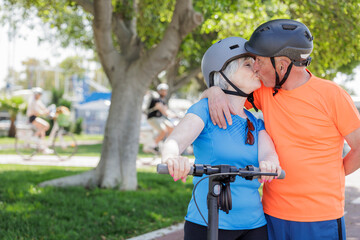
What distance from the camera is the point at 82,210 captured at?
5.88 metres

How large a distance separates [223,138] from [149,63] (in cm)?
512

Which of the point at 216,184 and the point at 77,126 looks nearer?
the point at 216,184

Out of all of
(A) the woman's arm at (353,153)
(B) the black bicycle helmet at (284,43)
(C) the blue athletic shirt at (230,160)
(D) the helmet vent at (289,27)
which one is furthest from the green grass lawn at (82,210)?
(D) the helmet vent at (289,27)

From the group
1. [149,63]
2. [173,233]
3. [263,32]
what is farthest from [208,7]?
[263,32]

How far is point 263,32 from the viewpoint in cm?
254

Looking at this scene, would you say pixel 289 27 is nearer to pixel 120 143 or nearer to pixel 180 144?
pixel 180 144

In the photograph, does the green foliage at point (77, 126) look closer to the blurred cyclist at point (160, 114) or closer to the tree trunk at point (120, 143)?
the blurred cyclist at point (160, 114)

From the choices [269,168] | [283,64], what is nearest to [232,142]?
[269,168]

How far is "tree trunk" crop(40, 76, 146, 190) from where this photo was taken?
7508mm

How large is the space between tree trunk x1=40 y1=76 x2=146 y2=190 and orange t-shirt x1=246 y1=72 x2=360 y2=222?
17.0 ft

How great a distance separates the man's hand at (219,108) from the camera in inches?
92.4

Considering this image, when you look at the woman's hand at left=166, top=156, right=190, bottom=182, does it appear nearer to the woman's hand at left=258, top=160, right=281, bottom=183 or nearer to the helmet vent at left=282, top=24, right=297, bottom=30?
the woman's hand at left=258, top=160, right=281, bottom=183

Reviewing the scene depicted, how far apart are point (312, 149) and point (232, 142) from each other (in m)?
0.49

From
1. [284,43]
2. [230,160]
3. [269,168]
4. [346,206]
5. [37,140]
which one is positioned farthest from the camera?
[37,140]
